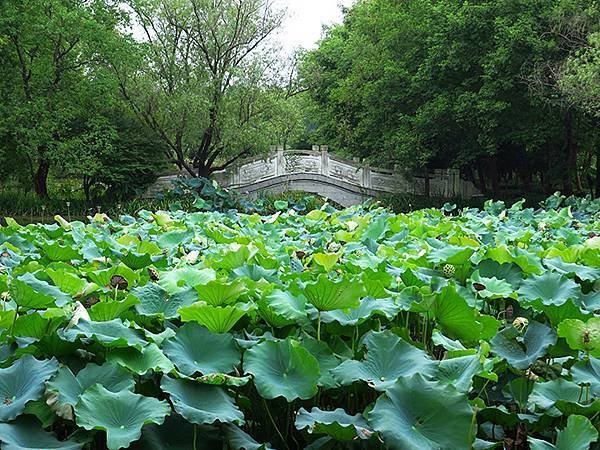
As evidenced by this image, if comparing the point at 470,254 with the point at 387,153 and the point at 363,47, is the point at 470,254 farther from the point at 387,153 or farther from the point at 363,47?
the point at 363,47

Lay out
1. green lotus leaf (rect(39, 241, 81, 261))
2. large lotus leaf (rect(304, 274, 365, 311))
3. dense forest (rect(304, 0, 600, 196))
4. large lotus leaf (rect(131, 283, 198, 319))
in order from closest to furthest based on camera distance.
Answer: large lotus leaf (rect(304, 274, 365, 311)), large lotus leaf (rect(131, 283, 198, 319)), green lotus leaf (rect(39, 241, 81, 261)), dense forest (rect(304, 0, 600, 196))

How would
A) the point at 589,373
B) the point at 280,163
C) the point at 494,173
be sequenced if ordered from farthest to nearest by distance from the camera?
the point at 280,163 → the point at 494,173 → the point at 589,373

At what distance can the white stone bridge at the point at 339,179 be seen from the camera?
20656 mm

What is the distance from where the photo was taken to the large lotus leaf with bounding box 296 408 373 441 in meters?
1.02

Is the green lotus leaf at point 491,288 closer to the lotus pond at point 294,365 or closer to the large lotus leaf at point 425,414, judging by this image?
the lotus pond at point 294,365

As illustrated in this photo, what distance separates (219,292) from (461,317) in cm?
52

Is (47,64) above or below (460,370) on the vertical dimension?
above

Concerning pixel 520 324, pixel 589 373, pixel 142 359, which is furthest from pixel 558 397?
pixel 142 359

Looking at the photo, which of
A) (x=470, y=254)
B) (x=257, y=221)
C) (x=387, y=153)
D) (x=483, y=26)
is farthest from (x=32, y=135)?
(x=470, y=254)

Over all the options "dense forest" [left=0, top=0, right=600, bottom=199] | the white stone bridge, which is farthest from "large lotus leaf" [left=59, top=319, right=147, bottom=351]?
the white stone bridge

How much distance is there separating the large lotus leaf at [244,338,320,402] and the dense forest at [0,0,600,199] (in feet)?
42.7

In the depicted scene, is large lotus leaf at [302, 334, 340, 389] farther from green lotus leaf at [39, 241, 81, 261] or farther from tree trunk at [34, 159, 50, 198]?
tree trunk at [34, 159, 50, 198]

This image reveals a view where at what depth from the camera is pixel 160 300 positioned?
57.2 inches

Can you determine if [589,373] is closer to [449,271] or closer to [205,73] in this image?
[449,271]
